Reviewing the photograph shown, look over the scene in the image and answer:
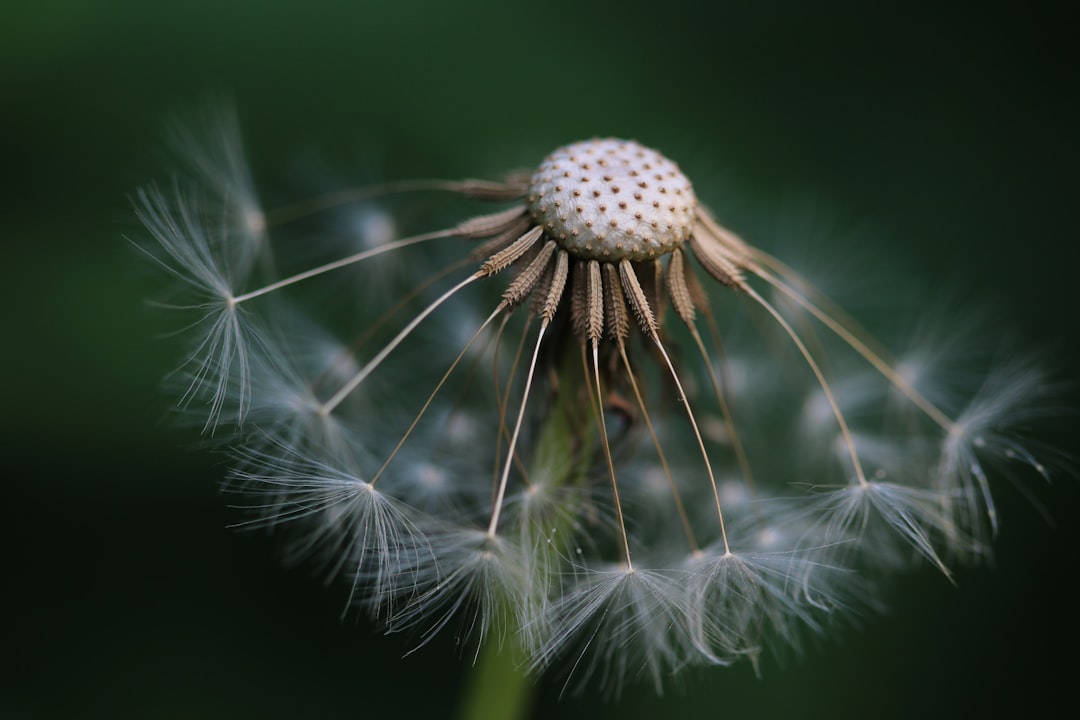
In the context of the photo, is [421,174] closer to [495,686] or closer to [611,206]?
[611,206]

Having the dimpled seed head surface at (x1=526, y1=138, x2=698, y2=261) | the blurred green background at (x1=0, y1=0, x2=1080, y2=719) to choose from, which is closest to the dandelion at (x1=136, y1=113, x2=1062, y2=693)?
the dimpled seed head surface at (x1=526, y1=138, x2=698, y2=261)

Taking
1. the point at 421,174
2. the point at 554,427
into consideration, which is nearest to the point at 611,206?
the point at 554,427

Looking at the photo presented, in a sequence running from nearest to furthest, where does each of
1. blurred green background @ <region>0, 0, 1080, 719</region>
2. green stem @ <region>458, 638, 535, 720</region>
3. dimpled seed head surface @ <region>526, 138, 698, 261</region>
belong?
dimpled seed head surface @ <region>526, 138, 698, 261</region>, green stem @ <region>458, 638, 535, 720</region>, blurred green background @ <region>0, 0, 1080, 719</region>

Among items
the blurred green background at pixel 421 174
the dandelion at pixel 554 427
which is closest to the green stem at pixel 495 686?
the dandelion at pixel 554 427

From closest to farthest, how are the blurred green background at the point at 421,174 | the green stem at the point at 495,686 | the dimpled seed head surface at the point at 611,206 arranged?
the dimpled seed head surface at the point at 611,206
the green stem at the point at 495,686
the blurred green background at the point at 421,174

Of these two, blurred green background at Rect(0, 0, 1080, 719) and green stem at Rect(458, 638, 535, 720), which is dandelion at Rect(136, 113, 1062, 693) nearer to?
green stem at Rect(458, 638, 535, 720)

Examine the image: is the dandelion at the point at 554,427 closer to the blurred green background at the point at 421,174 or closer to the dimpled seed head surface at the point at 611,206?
the dimpled seed head surface at the point at 611,206
